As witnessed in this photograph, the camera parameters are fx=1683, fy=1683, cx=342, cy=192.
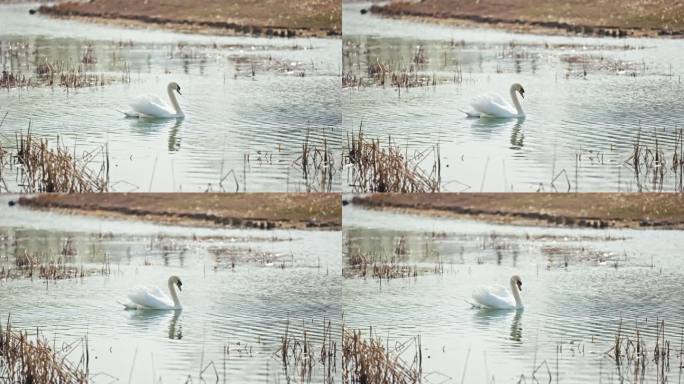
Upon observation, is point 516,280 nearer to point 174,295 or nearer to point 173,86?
point 174,295

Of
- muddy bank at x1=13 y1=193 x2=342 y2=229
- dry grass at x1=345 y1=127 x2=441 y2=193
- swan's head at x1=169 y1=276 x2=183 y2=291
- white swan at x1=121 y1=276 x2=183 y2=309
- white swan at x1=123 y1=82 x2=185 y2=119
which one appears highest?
white swan at x1=123 y1=82 x2=185 y2=119

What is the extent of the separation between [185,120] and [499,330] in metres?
2.62

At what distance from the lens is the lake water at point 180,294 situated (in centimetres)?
1067

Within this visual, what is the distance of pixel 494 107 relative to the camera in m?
11.5

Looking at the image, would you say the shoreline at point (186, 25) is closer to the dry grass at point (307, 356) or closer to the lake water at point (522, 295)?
the lake water at point (522, 295)

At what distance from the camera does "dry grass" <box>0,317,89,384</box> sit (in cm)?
1027

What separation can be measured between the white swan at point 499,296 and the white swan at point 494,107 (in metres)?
1.12

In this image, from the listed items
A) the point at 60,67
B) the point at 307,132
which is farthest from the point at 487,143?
the point at 60,67

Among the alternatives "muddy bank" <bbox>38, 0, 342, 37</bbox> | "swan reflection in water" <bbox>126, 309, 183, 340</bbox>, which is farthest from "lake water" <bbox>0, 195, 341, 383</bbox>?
"muddy bank" <bbox>38, 0, 342, 37</bbox>

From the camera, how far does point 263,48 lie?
12219 millimetres

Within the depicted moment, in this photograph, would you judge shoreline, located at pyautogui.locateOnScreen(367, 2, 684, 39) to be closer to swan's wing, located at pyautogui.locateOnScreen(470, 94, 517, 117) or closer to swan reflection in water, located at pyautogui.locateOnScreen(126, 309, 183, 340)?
swan's wing, located at pyautogui.locateOnScreen(470, 94, 517, 117)

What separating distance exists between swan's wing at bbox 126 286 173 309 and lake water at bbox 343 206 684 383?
1.24 metres

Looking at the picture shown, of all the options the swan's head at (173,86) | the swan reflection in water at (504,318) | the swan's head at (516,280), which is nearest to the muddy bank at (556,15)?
the swan's head at (173,86)

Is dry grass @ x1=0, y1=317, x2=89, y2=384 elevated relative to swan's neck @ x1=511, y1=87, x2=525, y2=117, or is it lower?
lower
